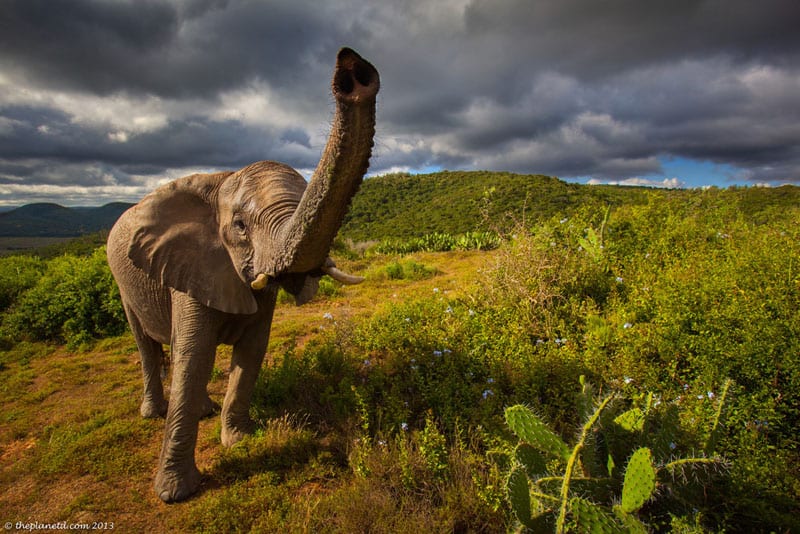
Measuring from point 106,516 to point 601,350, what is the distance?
5.00 meters

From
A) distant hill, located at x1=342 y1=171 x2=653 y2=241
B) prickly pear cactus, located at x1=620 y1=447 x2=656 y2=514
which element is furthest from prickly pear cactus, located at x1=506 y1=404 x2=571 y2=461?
distant hill, located at x1=342 y1=171 x2=653 y2=241

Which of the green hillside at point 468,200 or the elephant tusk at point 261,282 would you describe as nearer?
the elephant tusk at point 261,282

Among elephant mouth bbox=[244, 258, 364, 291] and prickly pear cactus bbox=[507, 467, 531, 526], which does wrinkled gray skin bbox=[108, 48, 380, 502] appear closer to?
elephant mouth bbox=[244, 258, 364, 291]

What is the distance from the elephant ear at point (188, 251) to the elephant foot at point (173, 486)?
1.51m

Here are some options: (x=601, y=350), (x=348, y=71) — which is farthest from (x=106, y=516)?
(x=601, y=350)

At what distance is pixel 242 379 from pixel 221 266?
135cm

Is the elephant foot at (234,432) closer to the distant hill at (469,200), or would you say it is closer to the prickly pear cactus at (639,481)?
the prickly pear cactus at (639,481)

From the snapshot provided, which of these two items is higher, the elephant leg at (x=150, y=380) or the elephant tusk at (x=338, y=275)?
the elephant tusk at (x=338, y=275)

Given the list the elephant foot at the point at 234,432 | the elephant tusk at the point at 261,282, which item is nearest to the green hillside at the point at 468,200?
the elephant tusk at the point at 261,282

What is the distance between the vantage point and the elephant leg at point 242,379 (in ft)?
12.8

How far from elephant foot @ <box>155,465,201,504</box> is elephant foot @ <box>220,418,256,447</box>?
24.0 inches

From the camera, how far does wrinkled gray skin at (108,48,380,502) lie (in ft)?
8.68

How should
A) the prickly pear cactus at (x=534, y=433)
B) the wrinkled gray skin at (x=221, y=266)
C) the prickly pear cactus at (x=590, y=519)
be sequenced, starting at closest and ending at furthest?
the prickly pear cactus at (x=590, y=519), the prickly pear cactus at (x=534, y=433), the wrinkled gray skin at (x=221, y=266)

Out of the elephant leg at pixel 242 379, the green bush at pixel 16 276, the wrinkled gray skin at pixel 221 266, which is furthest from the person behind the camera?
the green bush at pixel 16 276
